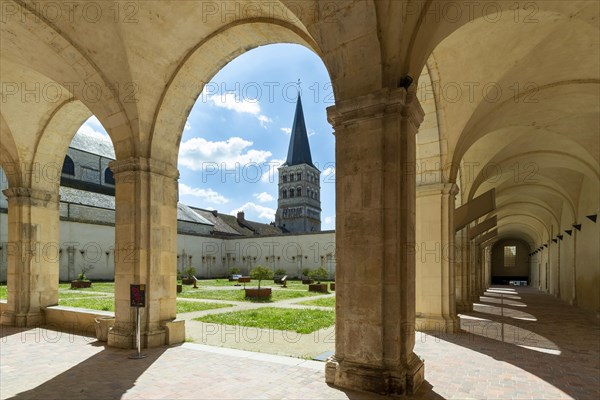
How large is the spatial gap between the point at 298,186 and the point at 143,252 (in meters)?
55.7

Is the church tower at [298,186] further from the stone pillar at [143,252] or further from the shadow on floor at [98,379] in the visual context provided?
the shadow on floor at [98,379]

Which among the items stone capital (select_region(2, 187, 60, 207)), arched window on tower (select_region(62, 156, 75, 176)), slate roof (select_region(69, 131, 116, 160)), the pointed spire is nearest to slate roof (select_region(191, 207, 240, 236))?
slate roof (select_region(69, 131, 116, 160))

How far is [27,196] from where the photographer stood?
10023 millimetres

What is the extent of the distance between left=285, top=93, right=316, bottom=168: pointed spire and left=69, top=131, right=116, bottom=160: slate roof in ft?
99.2

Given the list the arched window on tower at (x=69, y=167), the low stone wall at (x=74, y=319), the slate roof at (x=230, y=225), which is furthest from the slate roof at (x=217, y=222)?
the low stone wall at (x=74, y=319)

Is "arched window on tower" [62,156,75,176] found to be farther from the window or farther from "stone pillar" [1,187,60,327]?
the window

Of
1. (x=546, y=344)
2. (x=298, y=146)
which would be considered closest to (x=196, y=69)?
(x=546, y=344)

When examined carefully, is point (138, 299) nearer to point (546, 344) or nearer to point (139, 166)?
point (139, 166)

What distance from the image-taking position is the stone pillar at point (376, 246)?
442 cm

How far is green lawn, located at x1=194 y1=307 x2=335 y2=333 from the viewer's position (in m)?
9.70

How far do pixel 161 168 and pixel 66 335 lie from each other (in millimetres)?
4455

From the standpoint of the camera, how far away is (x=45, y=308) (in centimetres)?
986

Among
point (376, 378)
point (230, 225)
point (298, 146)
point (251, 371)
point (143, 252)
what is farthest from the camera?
point (298, 146)

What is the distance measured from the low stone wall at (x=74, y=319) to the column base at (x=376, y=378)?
19.2 feet
